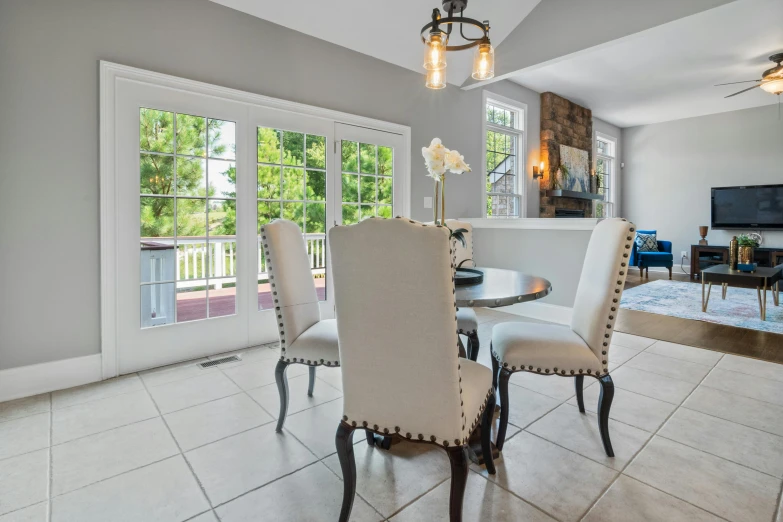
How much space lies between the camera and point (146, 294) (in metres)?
2.83

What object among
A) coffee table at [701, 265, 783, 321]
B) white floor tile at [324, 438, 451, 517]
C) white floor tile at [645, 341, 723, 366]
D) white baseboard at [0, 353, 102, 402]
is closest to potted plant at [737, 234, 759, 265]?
coffee table at [701, 265, 783, 321]

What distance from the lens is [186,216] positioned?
117 inches

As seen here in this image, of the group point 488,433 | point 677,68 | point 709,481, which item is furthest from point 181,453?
point 677,68

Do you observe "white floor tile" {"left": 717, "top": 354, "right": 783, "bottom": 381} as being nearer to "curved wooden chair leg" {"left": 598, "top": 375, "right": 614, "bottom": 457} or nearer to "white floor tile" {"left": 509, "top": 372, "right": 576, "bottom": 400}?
"white floor tile" {"left": 509, "top": 372, "right": 576, "bottom": 400}

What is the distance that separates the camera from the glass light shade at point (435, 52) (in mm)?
2303

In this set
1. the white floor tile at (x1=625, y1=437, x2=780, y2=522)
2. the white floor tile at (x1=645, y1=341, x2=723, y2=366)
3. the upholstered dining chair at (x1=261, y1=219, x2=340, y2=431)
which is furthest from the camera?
the white floor tile at (x1=645, y1=341, x2=723, y2=366)

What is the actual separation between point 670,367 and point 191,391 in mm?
3195

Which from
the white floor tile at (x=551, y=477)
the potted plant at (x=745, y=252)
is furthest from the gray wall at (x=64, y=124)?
the potted plant at (x=745, y=252)

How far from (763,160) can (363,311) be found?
29.4 feet

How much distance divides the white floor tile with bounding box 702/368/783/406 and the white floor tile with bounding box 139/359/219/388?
3.29 m

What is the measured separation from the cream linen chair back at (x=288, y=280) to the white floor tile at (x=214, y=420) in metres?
0.46

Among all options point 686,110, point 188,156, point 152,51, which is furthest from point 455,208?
point 686,110

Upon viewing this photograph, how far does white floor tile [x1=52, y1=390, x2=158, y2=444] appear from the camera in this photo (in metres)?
1.97

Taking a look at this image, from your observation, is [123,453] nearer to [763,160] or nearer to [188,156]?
[188,156]
